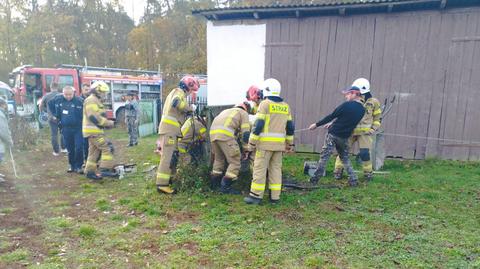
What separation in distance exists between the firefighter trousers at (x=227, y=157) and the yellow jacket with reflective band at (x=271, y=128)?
41 centimetres

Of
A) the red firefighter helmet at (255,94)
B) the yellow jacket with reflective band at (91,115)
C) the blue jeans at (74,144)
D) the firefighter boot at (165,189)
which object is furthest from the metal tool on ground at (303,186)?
the blue jeans at (74,144)

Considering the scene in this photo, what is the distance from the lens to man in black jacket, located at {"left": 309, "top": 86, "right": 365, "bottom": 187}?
5980 mm

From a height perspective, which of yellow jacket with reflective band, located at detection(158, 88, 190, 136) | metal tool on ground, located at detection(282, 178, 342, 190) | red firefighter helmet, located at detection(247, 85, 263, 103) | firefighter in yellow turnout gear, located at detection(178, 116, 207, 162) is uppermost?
red firefighter helmet, located at detection(247, 85, 263, 103)

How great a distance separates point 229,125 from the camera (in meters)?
5.49

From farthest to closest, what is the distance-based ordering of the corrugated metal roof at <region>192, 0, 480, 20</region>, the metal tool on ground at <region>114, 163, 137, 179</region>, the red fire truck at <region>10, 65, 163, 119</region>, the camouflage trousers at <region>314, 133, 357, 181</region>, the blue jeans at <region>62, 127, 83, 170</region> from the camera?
the red fire truck at <region>10, 65, 163, 119</region>, the corrugated metal roof at <region>192, 0, 480, 20</region>, the blue jeans at <region>62, 127, 83, 170</region>, the metal tool on ground at <region>114, 163, 137, 179</region>, the camouflage trousers at <region>314, 133, 357, 181</region>

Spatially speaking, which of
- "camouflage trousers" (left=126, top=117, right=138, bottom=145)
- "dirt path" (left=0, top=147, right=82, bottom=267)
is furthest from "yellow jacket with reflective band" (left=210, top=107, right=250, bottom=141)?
"camouflage trousers" (left=126, top=117, right=138, bottom=145)

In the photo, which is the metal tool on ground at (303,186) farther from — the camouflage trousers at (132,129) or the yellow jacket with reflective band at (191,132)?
the camouflage trousers at (132,129)

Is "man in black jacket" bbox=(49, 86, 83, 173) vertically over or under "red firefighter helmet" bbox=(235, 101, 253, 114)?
under

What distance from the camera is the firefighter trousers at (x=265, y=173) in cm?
518

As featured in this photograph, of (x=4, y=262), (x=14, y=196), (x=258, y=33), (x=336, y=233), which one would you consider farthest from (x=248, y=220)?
(x=258, y=33)

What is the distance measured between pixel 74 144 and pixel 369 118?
5987 mm

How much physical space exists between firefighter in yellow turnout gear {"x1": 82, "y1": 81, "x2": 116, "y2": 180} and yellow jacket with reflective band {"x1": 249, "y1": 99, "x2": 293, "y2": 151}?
→ 10.1ft

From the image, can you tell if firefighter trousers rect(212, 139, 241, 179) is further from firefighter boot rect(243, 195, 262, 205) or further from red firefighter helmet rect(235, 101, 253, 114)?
red firefighter helmet rect(235, 101, 253, 114)

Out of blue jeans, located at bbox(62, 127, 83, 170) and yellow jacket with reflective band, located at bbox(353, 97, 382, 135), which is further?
blue jeans, located at bbox(62, 127, 83, 170)
